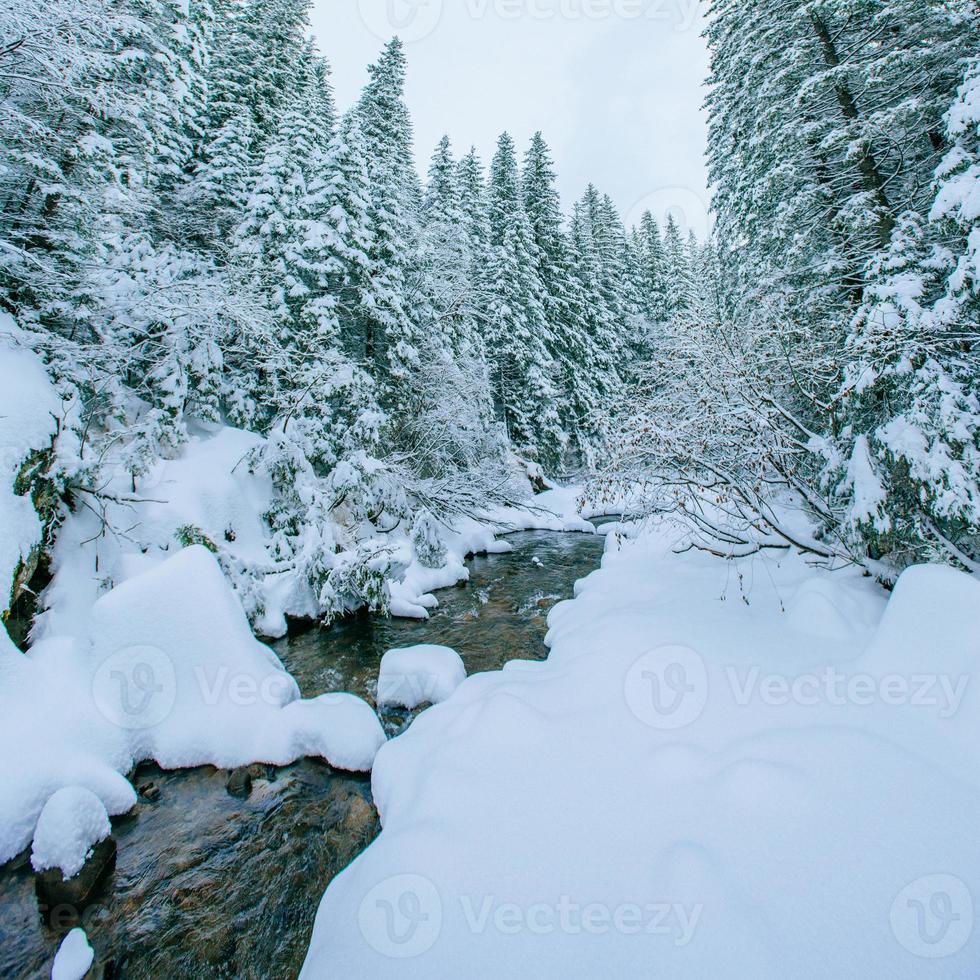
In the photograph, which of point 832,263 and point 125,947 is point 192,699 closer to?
point 125,947

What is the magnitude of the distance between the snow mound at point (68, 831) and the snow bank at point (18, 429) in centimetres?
273

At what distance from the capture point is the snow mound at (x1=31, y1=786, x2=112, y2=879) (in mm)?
3301

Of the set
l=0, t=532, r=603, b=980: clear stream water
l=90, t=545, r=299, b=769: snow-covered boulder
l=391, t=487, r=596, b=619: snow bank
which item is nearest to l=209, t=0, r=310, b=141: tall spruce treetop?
l=391, t=487, r=596, b=619: snow bank

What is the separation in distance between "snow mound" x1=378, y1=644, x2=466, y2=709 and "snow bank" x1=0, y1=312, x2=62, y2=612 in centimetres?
425

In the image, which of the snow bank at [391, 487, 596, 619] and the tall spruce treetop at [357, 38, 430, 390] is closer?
the snow bank at [391, 487, 596, 619]

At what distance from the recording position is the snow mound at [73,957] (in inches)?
113

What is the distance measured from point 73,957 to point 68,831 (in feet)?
2.57

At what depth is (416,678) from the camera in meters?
5.73

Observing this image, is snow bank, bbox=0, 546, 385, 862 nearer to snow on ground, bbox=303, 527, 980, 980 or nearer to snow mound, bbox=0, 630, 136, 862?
snow mound, bbox=0, 630, 136, 862

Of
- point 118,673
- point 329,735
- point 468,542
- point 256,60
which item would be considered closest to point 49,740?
point 118,673

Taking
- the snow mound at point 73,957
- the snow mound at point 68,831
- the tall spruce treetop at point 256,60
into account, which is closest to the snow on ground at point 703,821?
the snow mound at point 73,957

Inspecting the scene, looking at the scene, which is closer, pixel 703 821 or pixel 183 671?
pixel 703 821

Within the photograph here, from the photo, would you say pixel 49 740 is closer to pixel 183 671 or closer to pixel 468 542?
pixel 183 671

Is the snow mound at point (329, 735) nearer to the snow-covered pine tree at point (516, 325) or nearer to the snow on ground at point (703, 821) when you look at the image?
the snow on ground at point (703, 821)
